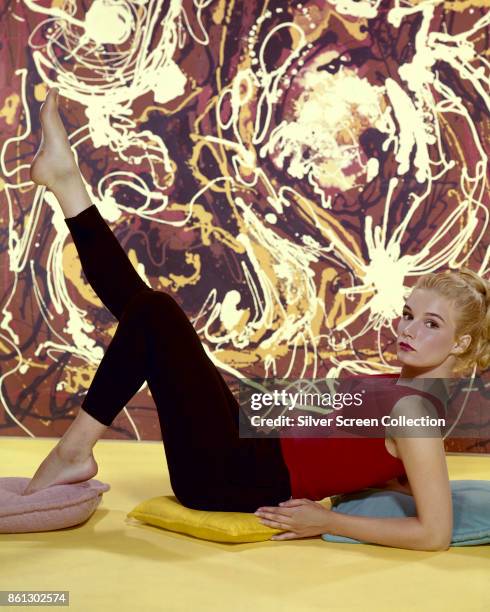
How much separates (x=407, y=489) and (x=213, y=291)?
146cm

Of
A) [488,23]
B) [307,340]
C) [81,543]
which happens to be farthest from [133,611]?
[488,23]

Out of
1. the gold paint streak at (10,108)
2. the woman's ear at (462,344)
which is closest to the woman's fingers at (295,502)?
the woman's ear at (462,344)

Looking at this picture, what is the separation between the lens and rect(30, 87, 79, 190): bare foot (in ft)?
7.05

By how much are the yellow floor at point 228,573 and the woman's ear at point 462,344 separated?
1.49 feet

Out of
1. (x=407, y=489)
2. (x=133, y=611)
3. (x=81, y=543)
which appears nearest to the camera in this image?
(x=133, y=611)

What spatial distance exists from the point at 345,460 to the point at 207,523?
35 cm

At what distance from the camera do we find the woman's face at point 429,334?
74.3 inches

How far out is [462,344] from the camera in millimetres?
1914

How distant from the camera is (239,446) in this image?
1.93 m

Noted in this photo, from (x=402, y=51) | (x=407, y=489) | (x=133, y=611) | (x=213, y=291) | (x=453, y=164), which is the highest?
(x=402, y=51)

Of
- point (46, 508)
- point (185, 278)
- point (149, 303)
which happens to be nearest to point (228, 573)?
point (46, 508)

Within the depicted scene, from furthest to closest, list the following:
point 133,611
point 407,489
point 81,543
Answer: point 407,489 → point 81,543 → point 133,611

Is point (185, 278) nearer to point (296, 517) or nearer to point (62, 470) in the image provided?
point (62, 470)

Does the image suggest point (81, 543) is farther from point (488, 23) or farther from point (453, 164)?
point (488, 23)
